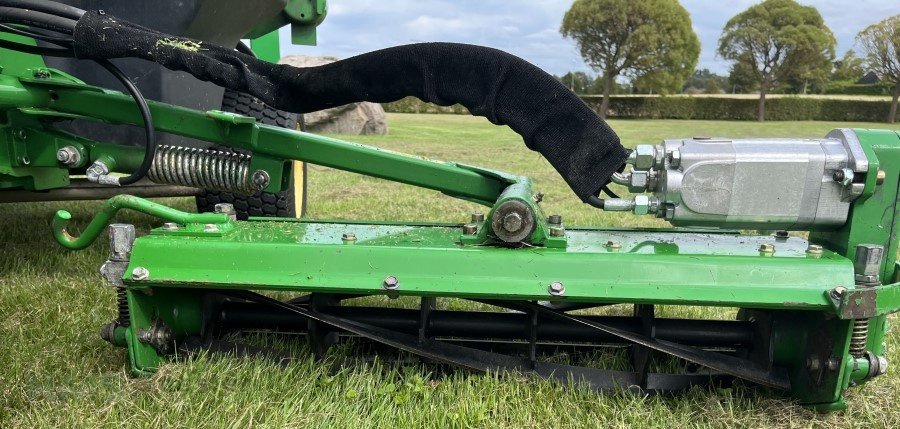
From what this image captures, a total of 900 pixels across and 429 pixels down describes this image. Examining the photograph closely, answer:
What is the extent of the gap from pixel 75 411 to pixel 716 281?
64.7 inches

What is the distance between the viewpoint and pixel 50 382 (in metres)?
1.99

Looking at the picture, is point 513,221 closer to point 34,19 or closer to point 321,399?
point 321,399

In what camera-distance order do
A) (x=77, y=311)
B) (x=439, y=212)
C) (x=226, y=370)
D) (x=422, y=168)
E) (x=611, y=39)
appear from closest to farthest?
(x=226, y=370) → (x=422, y=168) → (x=77, y=311) → (x=439, y=212) → (x=611, y=39)

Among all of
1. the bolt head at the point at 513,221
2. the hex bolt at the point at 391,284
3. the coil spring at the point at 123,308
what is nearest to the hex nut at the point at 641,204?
the bolt head at the point at 513,221

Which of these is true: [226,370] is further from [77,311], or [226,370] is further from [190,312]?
[77,311]

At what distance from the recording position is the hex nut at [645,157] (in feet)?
6.21

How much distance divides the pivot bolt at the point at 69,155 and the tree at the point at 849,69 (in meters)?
40.5

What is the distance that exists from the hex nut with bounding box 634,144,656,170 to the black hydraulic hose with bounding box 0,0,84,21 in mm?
1682

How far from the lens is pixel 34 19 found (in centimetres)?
206

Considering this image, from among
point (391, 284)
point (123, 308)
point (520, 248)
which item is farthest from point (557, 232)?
point (123, 308)

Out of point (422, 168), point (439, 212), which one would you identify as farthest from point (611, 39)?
point (422, 168)

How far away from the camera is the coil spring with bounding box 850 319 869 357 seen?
1.77 meters

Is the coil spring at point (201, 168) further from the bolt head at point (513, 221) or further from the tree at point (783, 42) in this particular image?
the tree at point (783, 42)

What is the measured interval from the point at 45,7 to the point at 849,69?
142 ft
